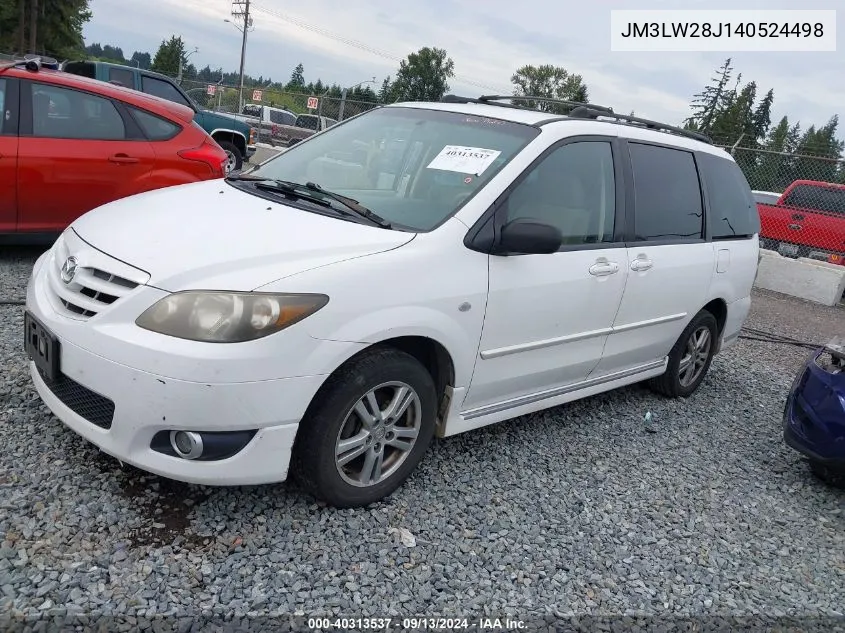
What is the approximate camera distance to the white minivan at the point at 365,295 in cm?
253

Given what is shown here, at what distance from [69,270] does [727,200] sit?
171 inches

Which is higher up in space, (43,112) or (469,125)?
(469,125)

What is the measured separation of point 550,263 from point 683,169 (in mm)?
1808

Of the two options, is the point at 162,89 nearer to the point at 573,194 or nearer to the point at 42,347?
the point at 573,194

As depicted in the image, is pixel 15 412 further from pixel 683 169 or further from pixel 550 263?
pixel 683 169

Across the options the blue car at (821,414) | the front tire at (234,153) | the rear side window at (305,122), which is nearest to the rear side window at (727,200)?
the blue car at (821,414)

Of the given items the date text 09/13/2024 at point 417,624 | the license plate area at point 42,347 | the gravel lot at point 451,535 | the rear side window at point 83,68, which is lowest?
the date text 09/13/2024 at point 417,624

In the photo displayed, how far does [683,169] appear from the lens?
4723 mm

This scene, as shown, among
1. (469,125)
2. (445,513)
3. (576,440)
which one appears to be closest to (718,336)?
(576,440)

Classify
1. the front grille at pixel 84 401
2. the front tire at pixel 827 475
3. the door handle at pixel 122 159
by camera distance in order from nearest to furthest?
the front grille at pixel 84 401
the front tire at pixel 827 475
the door handle at pixel 122 159

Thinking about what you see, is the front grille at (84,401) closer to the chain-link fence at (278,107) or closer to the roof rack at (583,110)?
the roof rack at (583,110)

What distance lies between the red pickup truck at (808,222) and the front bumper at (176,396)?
11.0 meters

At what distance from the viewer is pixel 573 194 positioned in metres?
3.75

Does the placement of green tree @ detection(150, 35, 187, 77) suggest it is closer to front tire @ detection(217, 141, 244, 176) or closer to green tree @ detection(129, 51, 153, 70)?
green tree @ detection(129, 51, 153, 70)
